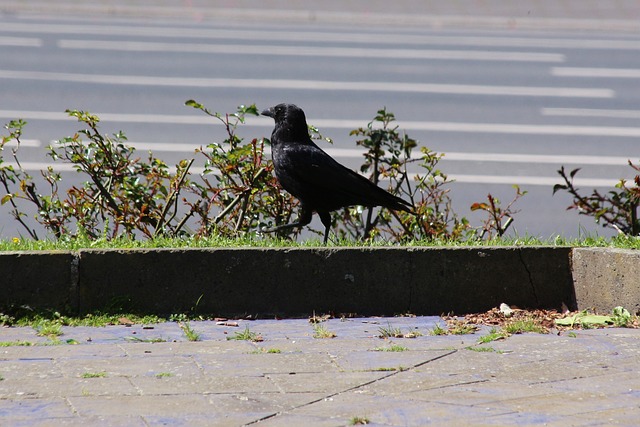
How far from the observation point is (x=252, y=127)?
13.8 meters

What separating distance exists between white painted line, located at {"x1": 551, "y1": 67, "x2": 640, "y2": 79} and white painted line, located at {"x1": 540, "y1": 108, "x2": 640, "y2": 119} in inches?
54.1

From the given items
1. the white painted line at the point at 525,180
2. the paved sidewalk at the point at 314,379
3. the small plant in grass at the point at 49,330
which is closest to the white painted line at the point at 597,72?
the white painted line at the point at 525,180

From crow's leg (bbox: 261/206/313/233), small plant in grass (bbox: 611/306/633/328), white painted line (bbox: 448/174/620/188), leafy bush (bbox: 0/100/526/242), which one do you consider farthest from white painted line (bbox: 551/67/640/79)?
small plant in grass (bbox: 611/306/633/328)

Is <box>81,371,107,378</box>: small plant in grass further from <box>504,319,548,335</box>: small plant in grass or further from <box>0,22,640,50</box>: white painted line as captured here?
<box>0,22,640,50</box>: white painted line

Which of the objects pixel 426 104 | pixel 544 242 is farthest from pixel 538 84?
pixel 544 242

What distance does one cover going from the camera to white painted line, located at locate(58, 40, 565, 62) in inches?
641

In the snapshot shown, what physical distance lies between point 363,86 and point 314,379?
36.8ft

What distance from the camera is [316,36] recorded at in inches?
688

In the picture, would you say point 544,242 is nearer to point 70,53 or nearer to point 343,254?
point 343,254

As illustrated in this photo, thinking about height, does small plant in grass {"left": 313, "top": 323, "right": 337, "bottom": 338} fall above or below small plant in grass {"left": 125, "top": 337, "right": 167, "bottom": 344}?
above

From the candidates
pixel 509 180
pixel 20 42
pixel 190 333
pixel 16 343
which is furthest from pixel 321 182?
pixel 20 42

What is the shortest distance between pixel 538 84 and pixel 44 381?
40.9ft

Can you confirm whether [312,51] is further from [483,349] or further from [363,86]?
[483,349]

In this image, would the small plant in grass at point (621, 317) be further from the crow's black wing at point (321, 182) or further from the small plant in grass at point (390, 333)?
the crow's black wing at point (321, 182)
